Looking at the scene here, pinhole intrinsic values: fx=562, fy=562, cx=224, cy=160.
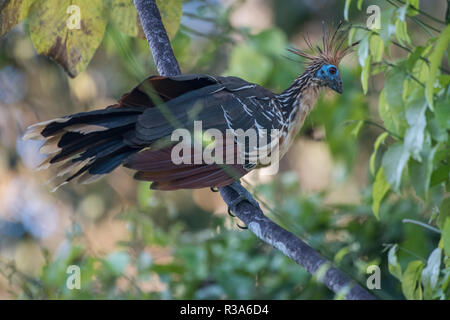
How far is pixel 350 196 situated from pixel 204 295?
198 cm

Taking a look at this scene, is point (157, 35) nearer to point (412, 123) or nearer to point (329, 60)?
point (329, 60)

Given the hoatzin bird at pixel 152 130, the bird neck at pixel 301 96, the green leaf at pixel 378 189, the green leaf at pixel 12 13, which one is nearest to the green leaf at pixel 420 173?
the green leaf at pixel 378 189

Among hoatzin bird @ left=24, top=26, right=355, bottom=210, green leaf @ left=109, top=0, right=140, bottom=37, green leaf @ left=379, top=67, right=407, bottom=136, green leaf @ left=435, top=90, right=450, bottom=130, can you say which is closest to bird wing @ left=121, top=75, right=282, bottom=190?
hoatzin bird @ left=24, top=26, right=355, bottom=210

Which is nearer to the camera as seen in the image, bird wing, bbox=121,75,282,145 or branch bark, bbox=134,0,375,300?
branch bark, bbox=134,0,375,300

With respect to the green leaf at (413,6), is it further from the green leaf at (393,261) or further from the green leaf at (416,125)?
the green leaf at (393,261)

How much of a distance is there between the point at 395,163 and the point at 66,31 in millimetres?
1136

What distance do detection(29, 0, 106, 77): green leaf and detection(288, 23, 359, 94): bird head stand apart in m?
0.79

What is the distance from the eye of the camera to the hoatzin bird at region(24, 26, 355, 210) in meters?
1.59

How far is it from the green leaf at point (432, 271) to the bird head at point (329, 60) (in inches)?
36.0

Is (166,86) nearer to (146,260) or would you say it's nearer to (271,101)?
(271,101)

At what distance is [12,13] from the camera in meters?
1.76

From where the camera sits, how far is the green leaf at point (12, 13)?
1.75m

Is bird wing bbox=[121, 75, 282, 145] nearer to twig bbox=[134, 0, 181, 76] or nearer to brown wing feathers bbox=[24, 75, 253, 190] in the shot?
brown wing feathers bbox=[24, 75, 253, 190]
